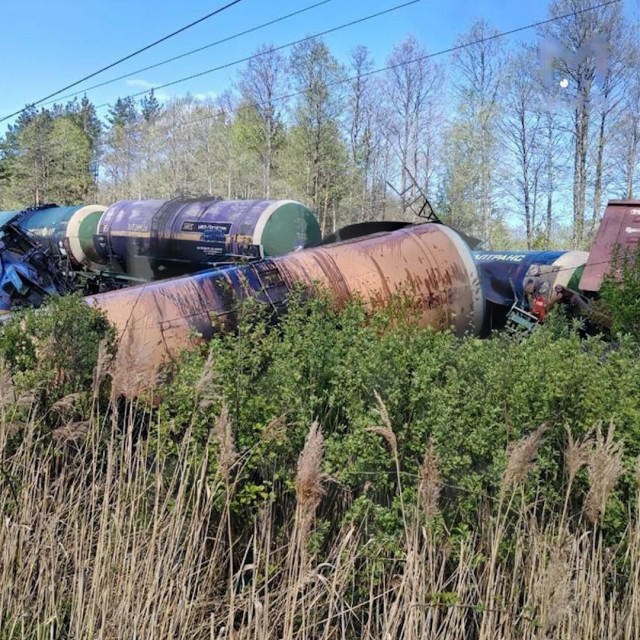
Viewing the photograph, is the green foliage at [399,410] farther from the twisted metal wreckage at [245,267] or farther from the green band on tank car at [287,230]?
the green band on tank car at [287,230]

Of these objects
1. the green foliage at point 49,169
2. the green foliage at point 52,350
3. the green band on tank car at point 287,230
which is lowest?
the green foliage at point 52,350

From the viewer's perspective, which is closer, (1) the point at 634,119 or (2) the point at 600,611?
(2) the point at 600,611

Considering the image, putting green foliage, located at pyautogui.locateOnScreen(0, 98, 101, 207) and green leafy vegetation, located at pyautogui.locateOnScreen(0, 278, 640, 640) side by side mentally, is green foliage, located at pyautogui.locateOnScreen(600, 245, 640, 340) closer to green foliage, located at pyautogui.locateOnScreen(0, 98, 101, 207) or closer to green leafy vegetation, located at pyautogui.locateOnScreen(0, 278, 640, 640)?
green leafy vegetation, located at pyautogui.locateOnScreen(0, 278, 640, 640)

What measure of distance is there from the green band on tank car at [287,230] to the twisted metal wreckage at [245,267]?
0.02 metres

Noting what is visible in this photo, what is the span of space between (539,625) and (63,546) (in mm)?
2085

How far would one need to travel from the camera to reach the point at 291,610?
6.46 feet

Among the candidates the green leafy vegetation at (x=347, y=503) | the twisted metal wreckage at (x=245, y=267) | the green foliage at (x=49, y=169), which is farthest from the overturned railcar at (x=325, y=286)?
the green foliage at (x=49, y=169)

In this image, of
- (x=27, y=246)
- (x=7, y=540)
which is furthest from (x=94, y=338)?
(x=27, y=246)

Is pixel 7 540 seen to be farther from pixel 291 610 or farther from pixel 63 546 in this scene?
pixel 291 610

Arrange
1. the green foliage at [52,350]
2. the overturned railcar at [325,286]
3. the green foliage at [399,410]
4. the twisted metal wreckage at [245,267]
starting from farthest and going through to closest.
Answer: the twisted metal wreckage at [245,267] < the overturned railcar at [325,286] < the green foliage at [52,350] < the green foliage at [399,410]

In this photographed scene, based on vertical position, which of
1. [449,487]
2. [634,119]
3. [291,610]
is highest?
[634,119]

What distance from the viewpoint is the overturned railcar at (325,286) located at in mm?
4770

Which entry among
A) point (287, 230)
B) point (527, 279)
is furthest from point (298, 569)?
point (527, 279)

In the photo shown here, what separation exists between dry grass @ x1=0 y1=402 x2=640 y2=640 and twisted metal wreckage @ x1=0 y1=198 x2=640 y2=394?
0.67 meters
